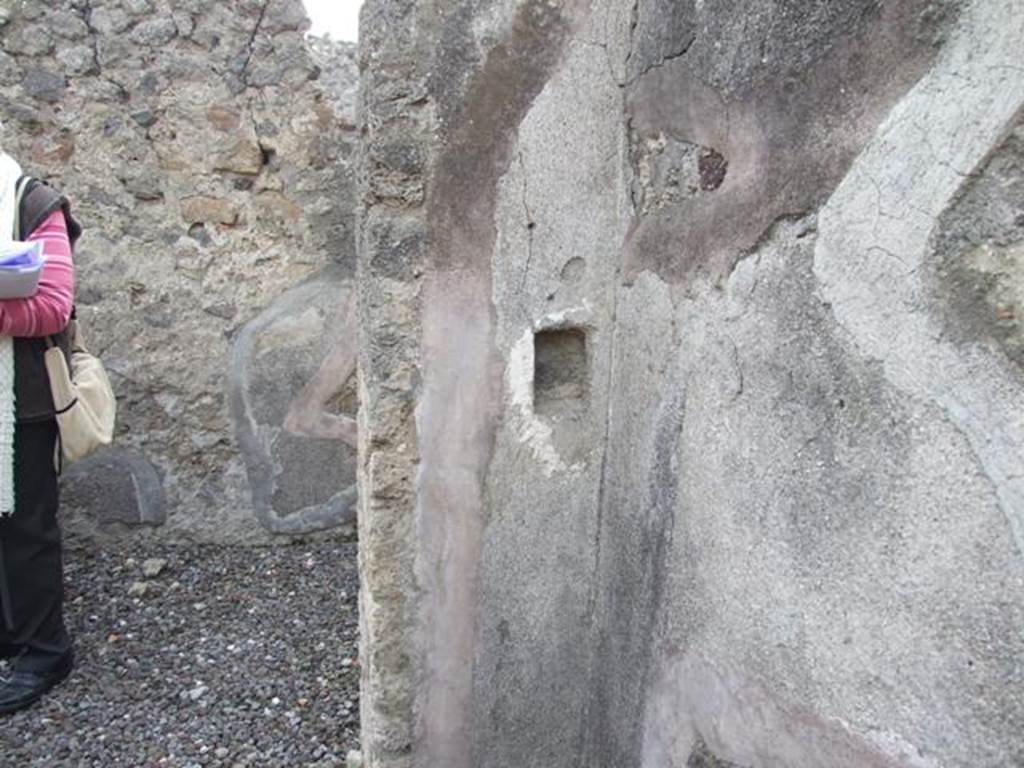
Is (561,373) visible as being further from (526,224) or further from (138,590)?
(138,590)

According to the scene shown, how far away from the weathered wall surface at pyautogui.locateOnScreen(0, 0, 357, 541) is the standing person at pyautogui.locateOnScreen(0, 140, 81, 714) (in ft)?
2.26

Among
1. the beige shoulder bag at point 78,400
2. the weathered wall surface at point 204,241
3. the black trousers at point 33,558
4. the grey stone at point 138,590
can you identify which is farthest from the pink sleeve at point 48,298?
the grey stone at point 138,590

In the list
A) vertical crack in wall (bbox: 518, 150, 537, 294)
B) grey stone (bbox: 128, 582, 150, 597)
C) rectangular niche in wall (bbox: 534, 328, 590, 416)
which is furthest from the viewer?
grey stone (bbox: 128, 582, 150, 597)

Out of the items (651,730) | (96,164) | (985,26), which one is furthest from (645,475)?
(96,164)

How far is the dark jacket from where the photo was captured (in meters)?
2.29

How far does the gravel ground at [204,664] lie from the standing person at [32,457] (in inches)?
5.0

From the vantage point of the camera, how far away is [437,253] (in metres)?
1.52

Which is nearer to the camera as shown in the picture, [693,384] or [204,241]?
[693,384]

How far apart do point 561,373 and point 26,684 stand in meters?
1.83

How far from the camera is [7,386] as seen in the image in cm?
227

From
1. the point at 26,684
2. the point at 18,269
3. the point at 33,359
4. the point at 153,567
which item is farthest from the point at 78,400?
the point at 153,567

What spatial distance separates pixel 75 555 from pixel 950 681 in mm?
3016

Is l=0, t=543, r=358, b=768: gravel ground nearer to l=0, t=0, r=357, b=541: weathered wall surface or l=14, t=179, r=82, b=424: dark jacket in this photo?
l=0, t=0, r=357, b=541: weathered wall surface

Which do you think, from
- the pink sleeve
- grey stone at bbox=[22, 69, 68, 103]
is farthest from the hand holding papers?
grey stone at bbox=[22, 69, 68, 103]
